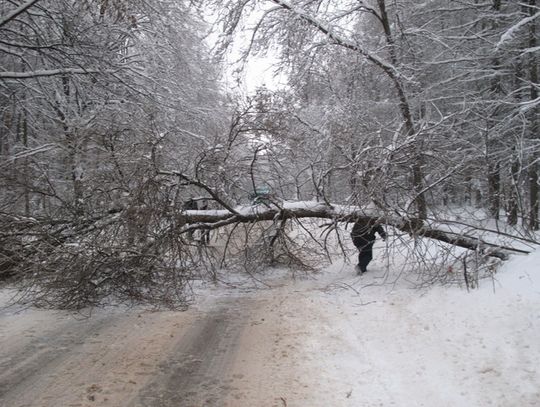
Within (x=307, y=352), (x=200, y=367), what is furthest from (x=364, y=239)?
(x=200, y=367)

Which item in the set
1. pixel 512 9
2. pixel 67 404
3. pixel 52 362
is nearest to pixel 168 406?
pixel 67 404

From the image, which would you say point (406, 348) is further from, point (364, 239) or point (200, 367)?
point (364, 239)

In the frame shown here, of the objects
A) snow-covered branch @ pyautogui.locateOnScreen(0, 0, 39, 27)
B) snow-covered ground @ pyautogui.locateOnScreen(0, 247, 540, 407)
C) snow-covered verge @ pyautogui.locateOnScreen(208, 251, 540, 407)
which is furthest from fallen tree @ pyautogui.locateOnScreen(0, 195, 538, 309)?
snow-covered branch @ pyautogui.locateOnScreen(0, 0, 39, 27)

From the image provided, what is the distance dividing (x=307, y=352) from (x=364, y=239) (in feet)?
13.3

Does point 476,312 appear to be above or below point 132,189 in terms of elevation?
below

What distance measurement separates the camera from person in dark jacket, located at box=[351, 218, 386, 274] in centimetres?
902

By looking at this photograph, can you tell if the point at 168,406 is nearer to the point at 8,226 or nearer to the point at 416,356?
the point at 416,356

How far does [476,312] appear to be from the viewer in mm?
5707

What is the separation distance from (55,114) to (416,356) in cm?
1062

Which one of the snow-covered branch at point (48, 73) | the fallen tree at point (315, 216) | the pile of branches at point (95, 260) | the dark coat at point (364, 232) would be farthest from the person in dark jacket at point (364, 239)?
the snow-covered branch at point (48, 73)

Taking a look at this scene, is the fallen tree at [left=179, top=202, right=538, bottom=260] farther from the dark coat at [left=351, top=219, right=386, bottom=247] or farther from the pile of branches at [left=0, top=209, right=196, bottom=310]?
the pile of branches at [left=0, top=209, right=196, bottom=310]

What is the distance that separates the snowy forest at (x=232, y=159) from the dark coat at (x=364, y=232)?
0.73 ft

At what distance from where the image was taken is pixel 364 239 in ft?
29.9

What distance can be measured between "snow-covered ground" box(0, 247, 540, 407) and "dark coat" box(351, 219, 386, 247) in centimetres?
141
